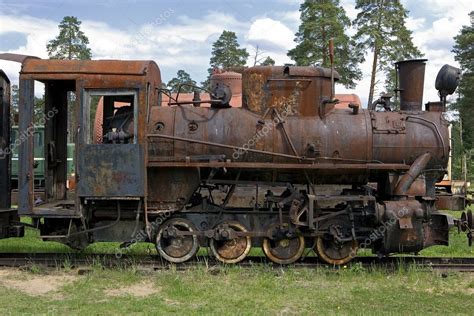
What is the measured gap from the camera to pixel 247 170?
8.71 m

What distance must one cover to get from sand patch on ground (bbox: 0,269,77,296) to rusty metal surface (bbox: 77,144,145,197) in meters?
1.37

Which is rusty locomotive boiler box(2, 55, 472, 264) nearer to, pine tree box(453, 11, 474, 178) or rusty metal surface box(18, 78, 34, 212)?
rusty metal surface box(18, 78, 34, 212)

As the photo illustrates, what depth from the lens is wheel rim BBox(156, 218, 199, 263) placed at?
8594 mm

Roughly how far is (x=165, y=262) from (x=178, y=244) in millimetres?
394

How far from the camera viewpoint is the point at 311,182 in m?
8.87

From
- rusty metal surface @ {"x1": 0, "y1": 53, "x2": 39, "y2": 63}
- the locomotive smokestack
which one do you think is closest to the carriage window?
rusty metal surface @ {"x1": 0, "y1": 53, "x2": 39, "y2": 63}

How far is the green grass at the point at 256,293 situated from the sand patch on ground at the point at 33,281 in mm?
95

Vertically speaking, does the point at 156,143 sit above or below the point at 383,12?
below

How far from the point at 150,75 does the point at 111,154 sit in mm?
1554

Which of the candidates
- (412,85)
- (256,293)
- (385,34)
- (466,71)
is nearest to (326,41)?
(385,34)

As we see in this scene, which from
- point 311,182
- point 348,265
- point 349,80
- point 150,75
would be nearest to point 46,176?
point 150,75

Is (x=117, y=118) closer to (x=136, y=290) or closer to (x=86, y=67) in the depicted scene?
(x=86, y=67)

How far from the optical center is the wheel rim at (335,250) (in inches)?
343

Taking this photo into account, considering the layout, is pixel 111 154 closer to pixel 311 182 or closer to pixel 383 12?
pixel 311 182
